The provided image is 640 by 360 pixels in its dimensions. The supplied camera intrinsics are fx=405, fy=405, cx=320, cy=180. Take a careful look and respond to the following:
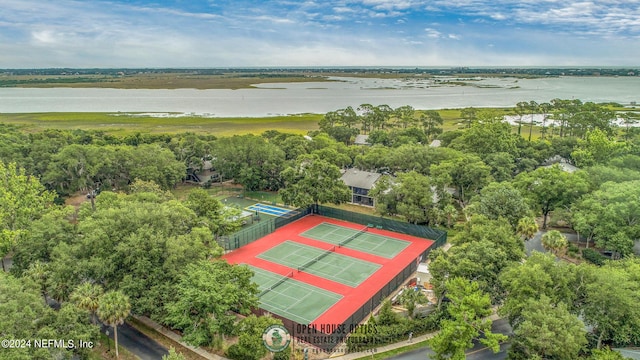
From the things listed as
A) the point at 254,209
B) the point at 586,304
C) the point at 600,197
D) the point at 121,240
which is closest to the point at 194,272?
the point at 121,240

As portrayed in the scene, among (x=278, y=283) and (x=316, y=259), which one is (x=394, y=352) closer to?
(x=278, y=283)

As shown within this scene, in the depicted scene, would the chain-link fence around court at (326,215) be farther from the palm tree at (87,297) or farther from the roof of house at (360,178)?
the palm tree at (87,297)

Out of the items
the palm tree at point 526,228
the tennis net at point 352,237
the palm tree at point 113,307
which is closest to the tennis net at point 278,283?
the tennis net at point 352,237

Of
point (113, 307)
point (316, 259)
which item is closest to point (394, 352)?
point (316, 259)

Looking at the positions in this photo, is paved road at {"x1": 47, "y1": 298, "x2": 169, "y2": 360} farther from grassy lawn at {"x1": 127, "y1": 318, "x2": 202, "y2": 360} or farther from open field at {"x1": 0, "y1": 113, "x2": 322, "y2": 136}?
open field at {"x1": 0, "y1": 113, "x2": 322, "y2": 136}

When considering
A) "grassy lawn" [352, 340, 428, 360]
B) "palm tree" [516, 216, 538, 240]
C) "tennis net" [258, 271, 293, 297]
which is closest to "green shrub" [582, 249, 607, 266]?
"palm tree" [516, 216, 538, 240]

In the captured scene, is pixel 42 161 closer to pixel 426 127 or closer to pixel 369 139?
pixel 369 139
